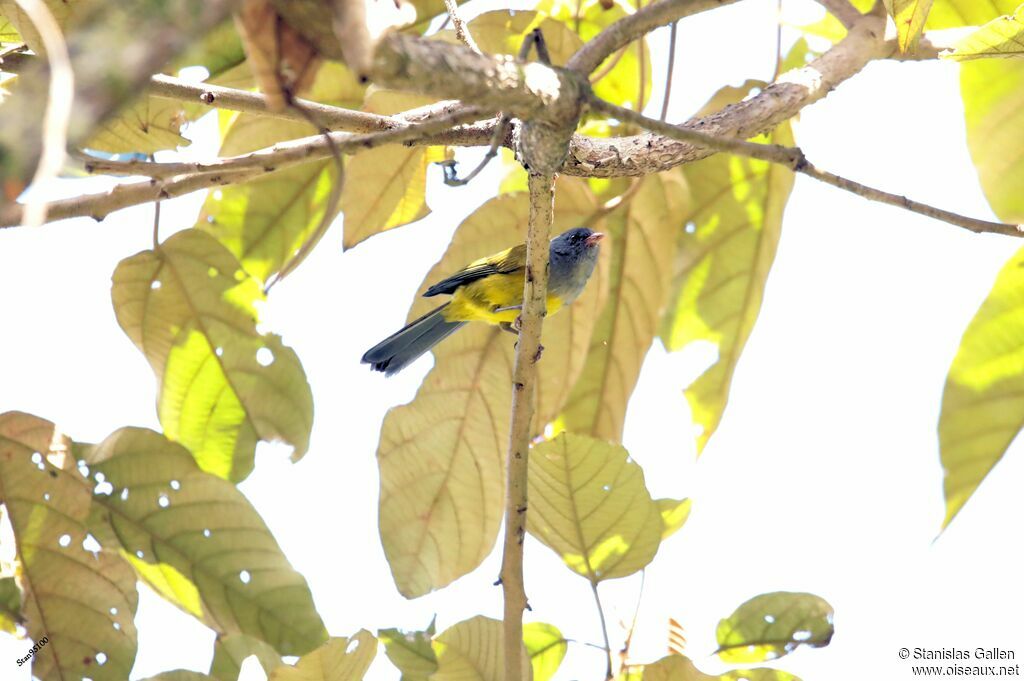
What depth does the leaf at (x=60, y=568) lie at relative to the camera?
2.46 meters

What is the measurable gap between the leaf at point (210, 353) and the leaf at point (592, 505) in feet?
2.85

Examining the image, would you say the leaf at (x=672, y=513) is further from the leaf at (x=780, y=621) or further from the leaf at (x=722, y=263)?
the leaf at (x=722, y=263)

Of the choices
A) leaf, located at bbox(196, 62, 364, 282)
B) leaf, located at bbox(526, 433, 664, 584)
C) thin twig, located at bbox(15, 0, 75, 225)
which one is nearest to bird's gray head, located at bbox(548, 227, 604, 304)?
leaf, located at bbox(196, 62, 364, 282)

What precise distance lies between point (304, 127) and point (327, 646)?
5.80ft

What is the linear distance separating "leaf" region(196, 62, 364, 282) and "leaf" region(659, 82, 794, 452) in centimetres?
124

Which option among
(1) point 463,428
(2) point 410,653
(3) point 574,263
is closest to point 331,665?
(2) point 410,653

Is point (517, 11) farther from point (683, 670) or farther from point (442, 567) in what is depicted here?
point (683, 670)

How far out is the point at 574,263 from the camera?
11.7ft

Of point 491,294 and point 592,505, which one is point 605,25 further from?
point 592,505

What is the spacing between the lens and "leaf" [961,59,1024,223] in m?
2.83

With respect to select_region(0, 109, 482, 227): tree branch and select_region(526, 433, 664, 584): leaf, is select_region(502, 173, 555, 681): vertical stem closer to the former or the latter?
select_region(526, 433, 664, 584): leaf

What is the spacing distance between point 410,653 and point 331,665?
1.03 ft

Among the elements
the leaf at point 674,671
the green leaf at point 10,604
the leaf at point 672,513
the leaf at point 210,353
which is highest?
the leaf at point 210,353

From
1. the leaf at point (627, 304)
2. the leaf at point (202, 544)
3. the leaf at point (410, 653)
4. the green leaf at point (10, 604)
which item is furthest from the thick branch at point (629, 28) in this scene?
the green leaf at point (10, 604)
